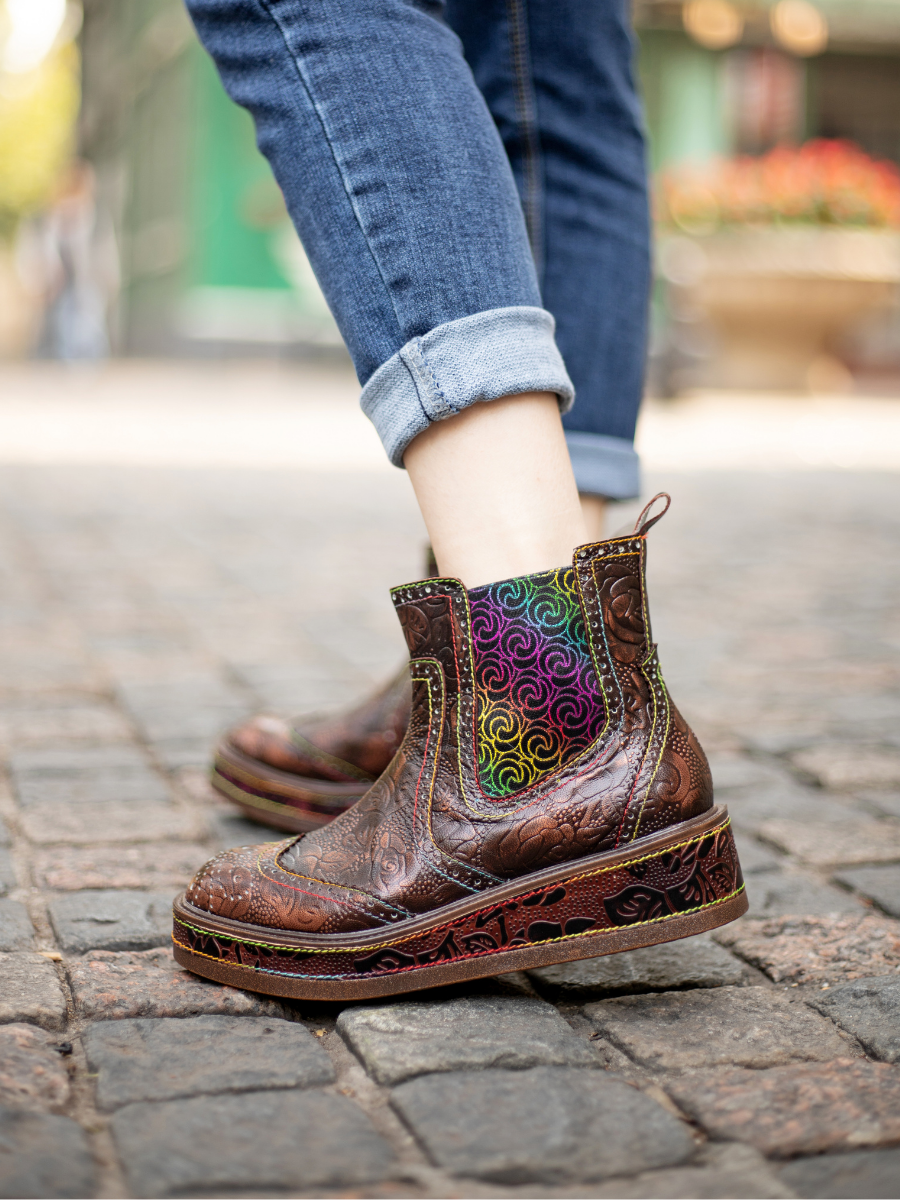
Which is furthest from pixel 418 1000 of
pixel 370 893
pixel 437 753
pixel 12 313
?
pixel 12 313

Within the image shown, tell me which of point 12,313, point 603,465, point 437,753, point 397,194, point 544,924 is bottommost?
point 12,313

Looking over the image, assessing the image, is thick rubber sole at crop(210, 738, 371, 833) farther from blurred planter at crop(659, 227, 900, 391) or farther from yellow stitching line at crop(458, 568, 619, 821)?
blurred planter at crop(659, 227, 900, 391)

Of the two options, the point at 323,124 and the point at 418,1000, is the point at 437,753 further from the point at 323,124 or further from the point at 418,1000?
the point at 323,124

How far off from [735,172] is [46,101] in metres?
32.4

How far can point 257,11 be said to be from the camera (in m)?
1.15

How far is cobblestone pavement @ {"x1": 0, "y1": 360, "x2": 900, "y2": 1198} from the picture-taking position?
2.85ft

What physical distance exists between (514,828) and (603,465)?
589 millimetres

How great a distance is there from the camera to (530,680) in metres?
1.12

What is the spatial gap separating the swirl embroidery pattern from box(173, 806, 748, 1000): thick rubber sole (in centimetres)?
10

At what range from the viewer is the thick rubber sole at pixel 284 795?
155cm

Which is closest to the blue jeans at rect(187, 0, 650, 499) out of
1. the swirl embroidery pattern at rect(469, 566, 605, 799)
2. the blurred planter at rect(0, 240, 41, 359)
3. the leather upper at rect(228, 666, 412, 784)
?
the swirl embroidery pattern at rect(469, 566, 605, 799)

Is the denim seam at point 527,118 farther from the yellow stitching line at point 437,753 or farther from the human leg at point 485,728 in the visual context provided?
the yellow stitching line at point 437,753

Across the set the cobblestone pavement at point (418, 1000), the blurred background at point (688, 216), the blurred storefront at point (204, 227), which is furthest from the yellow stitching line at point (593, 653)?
the blurred storefront at point (204, 227)

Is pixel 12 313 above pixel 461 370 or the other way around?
the other way around
